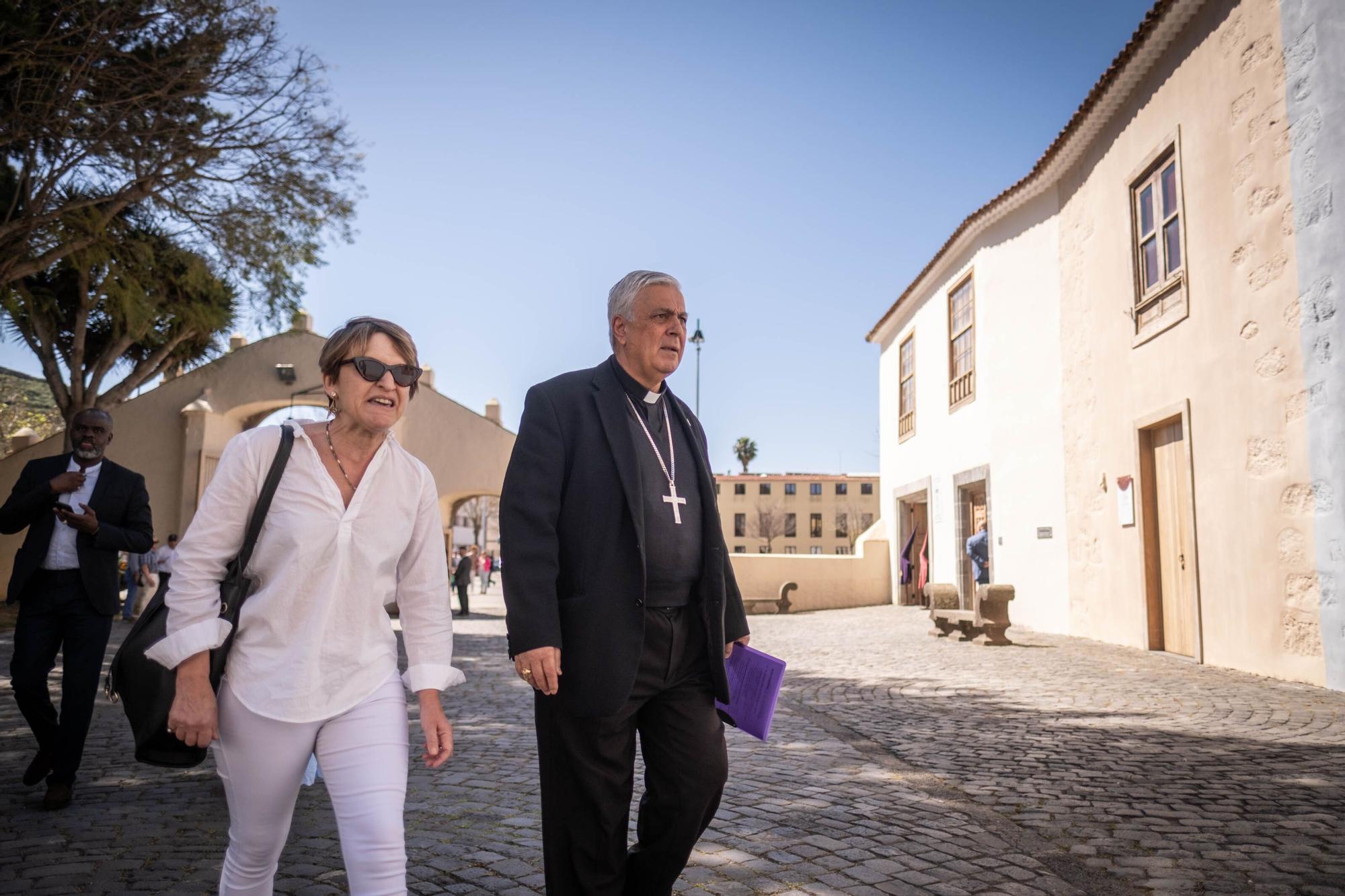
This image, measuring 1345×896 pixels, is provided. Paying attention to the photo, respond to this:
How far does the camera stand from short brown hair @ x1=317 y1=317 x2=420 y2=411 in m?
2.38

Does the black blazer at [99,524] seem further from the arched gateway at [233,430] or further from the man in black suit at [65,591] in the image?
the arched gateway at [233,430]

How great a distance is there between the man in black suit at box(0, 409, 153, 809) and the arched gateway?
21.4 m

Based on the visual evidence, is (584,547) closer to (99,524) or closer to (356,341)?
(356,341)

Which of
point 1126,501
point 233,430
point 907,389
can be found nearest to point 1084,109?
point 1126,501

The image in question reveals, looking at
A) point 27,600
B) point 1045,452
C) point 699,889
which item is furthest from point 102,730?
point 1045,452

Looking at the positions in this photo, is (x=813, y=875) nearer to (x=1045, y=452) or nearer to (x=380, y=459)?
(x=380, y=459)

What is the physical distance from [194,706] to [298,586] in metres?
0.34

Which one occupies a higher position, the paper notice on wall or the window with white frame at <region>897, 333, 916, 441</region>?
the window with white frame at <region>897, 333, 916, 441</region>

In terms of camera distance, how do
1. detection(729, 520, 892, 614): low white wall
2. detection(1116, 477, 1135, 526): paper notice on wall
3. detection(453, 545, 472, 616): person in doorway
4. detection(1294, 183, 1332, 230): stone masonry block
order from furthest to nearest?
detection(729, 520, 892, 614): low white wall
detection(453, 545, 472, 616): person in doorway
detection(1116, 477, 1135, 526): paper notice on wall
detection(1294, 183, 1332, 230): stone masonry block

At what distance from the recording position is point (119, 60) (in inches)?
442

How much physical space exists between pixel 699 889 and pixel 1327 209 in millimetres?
8011

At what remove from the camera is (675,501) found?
275 cm

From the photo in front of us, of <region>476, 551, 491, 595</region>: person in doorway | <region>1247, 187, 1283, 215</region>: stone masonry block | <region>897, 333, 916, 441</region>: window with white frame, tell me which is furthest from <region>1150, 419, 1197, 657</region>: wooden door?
<region>476, 551, 491, 595</region>: person in doorway

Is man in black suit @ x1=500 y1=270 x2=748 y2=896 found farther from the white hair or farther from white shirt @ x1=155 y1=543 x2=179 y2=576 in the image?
white shirt @ x1=155 y1=543 x2=179 y2=576
